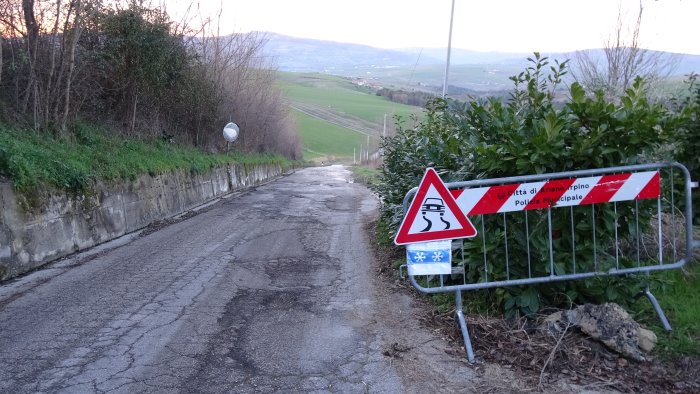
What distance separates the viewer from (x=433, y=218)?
529 centimetres

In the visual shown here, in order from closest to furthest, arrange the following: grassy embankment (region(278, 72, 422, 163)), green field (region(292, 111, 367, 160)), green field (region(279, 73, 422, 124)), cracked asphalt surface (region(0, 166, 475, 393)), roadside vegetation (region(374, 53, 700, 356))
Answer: cracked asphalt surface (region(0, 166, 475, 393)) < roadside vegetation (region(374, 53, 700, 356)) < green field (region(292, 111, 367, 160)) < grassy embankment (region(278, 72, 422, 163)) < green field (region(279, 73, 422, 124))

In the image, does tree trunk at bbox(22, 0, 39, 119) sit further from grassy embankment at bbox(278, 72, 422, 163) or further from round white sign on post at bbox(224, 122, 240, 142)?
grassy embankment at bbox(278, 72, 422, 163)

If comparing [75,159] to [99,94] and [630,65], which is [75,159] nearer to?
[99,94]

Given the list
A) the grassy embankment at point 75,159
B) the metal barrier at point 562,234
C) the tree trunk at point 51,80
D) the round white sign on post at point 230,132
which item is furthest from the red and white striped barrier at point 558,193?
the round white sign on post at point 230,132

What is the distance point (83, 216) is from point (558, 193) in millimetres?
8677

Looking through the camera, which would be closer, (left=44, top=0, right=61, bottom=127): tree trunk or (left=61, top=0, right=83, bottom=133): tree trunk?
(left=44, top=0, right=61, bottom=127): tree trunk

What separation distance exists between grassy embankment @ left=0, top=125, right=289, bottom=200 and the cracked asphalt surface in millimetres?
1488

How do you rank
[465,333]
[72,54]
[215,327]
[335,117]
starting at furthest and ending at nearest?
[335,117], [72,54], [215,327], [465,333]

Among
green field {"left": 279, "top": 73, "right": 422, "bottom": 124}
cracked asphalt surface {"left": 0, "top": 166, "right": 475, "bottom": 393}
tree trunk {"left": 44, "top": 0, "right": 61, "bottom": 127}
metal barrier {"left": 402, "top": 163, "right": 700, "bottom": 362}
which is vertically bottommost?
green field {"left": 279, "top": 73, "right": 422, "bottom": 124}

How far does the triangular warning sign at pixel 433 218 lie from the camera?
5.25 meters

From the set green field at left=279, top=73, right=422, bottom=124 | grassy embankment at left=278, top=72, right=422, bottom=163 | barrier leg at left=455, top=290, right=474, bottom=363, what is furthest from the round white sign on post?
green field at left=279, top=73, right=422, bottom=124

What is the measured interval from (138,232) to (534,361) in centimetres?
992

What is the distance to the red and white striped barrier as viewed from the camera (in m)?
5.40

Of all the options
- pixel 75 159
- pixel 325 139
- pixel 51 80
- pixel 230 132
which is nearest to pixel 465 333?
pixel 75 159
